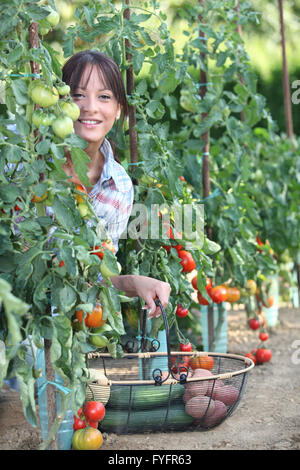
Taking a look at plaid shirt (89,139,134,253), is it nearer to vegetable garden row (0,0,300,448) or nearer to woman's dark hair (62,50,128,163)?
vegetable garden row (0,0,300,448)

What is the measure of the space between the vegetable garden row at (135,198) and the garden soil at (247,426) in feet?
0.47

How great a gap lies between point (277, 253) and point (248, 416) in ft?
4.11

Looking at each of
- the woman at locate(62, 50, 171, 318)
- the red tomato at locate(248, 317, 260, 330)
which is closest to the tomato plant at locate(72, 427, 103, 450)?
the woman at locate(62, 50, 171, 318)

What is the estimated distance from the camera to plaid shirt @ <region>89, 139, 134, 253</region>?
187 centimetres

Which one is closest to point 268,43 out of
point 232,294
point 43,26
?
point 232,294

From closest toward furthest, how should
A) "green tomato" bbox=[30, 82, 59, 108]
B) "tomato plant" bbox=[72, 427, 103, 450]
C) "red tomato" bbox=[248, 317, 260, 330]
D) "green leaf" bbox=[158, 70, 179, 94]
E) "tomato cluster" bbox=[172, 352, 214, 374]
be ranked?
"green tomato" bbox=[30, 82, 59, 108]
"tomato plant" bbox=[72, 427, 103, 450]
"tomato cluster" bbox=[172, 352, 214, 374]
"green leaf" bbox=[158, 70, 179, 94]
"red tomato" bbox=[248, 317, 260, 330]

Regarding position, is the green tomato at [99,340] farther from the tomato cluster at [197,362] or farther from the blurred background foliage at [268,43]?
the blurred background foliage at [268,43]

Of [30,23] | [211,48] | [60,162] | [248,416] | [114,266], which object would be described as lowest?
[248,416]

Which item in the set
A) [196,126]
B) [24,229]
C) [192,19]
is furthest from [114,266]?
[192,19]

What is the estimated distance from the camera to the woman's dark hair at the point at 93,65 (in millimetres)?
1818

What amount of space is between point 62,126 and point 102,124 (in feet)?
1.80

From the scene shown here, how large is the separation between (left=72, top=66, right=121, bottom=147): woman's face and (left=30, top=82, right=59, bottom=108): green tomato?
1.60 feet

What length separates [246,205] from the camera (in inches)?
102

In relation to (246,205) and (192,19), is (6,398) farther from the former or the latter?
(192,19)
